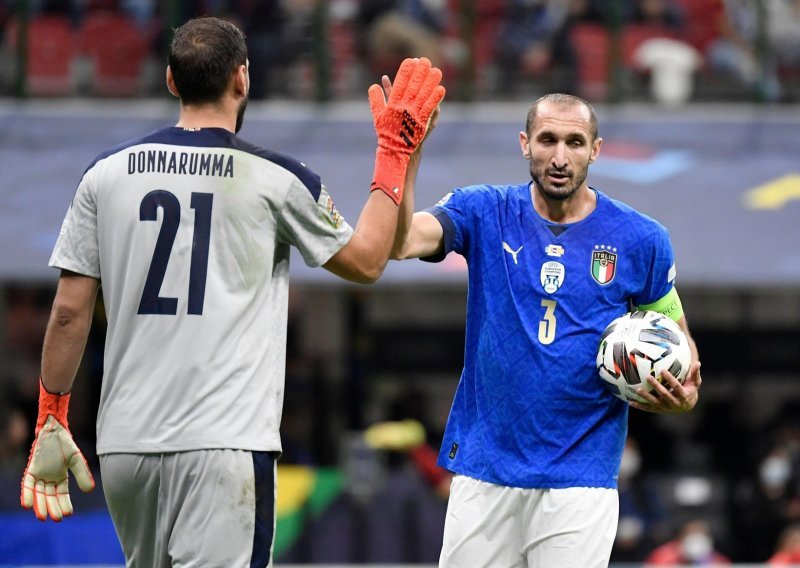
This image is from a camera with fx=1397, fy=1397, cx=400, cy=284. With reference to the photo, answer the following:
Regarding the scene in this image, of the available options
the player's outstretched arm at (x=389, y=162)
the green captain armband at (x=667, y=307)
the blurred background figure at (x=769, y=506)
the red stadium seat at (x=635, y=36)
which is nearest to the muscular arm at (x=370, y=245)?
the player's outstretched arm at (x=389, y=162)

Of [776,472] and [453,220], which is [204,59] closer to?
[453,220]

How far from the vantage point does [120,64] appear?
12062 millimetres

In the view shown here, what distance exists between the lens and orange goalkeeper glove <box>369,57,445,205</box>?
4.14 metres

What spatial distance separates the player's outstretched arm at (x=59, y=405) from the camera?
383 centimetres

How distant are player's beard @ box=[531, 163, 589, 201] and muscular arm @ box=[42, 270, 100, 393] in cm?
155

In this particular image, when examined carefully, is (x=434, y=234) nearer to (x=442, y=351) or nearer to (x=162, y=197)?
(x=162, y=197)

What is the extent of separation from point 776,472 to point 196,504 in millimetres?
8225

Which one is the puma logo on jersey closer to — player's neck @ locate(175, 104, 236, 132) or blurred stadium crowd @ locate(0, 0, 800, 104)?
player's neck @ locate(175, 104, 236, 132)

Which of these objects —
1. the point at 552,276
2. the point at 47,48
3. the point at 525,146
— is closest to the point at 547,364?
the point at 552,276

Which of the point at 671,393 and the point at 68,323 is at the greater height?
the point at 68,323

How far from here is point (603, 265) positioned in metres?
4.63

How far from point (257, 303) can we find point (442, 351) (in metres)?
10.4

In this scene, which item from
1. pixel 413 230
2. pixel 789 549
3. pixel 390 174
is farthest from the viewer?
pixel 789 549

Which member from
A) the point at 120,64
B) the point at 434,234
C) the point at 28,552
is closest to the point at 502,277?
the point at 434,234
